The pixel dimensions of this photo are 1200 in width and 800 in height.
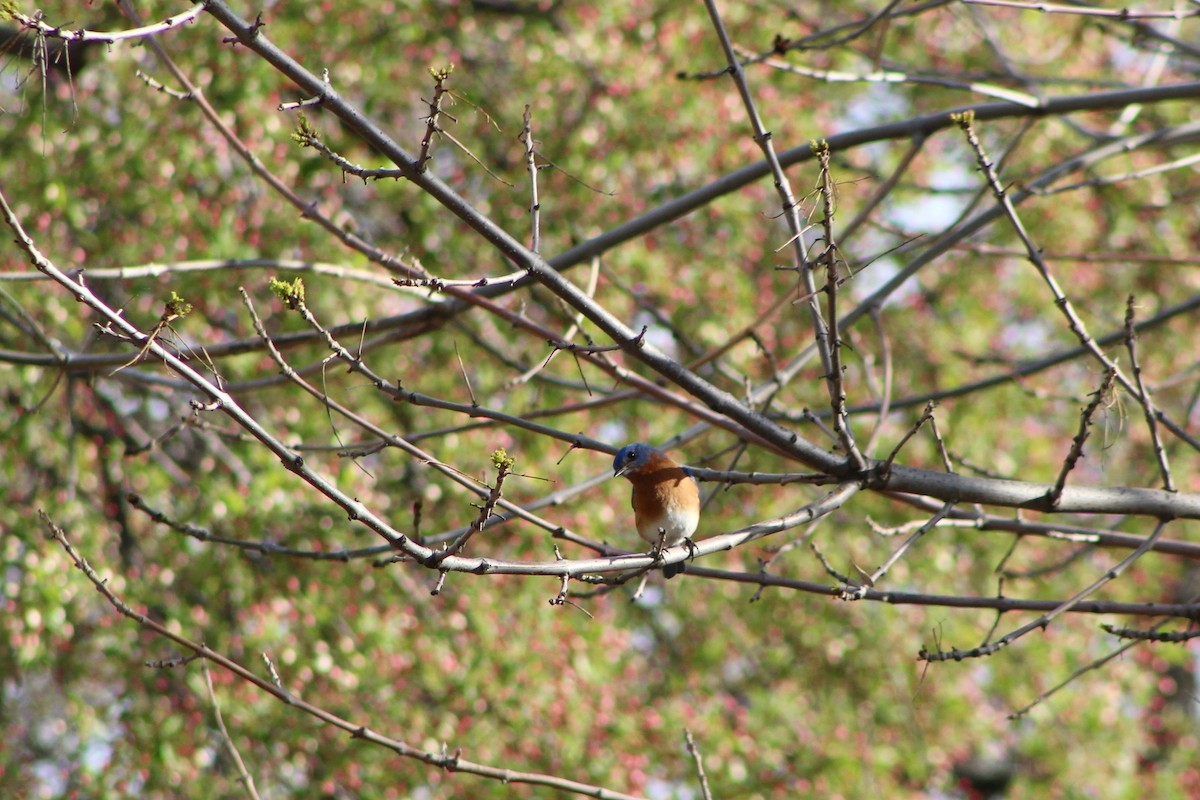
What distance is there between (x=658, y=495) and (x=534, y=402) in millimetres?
1235

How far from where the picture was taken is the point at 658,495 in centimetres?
336

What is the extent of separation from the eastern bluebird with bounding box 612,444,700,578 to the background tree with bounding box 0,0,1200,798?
0.56ft

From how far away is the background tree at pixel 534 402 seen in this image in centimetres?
482

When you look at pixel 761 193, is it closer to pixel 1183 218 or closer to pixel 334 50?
pixel 334 50

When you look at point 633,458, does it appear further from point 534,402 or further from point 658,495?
point 534,402

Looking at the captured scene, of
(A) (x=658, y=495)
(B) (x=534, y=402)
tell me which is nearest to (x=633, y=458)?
(A) (x=658, y=495)

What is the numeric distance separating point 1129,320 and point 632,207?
404cm

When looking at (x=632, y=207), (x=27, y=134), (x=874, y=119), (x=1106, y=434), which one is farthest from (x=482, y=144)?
(x=1106, y=434)

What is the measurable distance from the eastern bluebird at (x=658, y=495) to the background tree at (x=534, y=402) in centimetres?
17

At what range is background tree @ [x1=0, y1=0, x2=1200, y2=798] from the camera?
482 cm

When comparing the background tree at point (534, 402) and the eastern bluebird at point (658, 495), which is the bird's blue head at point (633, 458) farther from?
the background tree at point (534, 402)

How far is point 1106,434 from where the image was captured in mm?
2818

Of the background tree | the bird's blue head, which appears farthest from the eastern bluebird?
the background tree

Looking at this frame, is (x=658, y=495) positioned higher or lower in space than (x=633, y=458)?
lower
